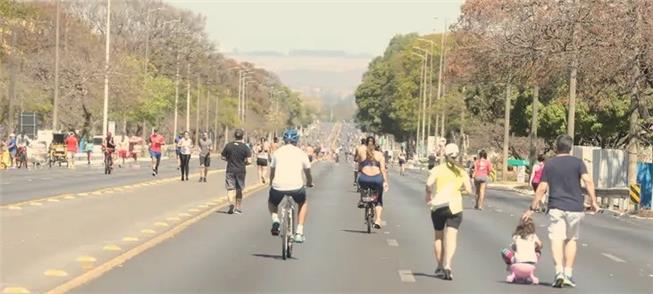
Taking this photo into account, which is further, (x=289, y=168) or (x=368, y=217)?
(x=368, y=217)

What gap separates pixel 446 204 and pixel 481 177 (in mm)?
20189

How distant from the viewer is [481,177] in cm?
3506

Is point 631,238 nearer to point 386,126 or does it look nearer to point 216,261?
point 216,261

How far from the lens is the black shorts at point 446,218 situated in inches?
592

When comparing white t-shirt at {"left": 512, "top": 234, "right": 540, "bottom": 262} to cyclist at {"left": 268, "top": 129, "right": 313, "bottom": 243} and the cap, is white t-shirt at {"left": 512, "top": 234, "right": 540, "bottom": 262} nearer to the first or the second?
the cap

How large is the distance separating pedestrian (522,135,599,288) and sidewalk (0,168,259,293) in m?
5.56

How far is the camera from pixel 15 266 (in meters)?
15.1

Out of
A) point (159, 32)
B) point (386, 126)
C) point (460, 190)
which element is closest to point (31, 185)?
point (460, 190)

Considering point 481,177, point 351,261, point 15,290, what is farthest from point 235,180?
point 15,290

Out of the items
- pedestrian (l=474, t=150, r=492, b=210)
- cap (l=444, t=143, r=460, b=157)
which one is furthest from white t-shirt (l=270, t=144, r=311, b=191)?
pedestrian (l=474, t=150, r=492, b=210)

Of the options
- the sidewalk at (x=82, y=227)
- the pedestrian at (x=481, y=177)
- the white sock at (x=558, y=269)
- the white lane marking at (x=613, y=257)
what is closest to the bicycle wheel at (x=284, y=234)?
the sidewalk at (x=82, y=227)

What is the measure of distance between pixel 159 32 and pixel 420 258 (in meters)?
95.3

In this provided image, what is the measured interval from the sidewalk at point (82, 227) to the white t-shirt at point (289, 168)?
242cm

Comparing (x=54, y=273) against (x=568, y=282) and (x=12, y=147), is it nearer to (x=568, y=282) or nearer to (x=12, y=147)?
(x=568, y=282)
